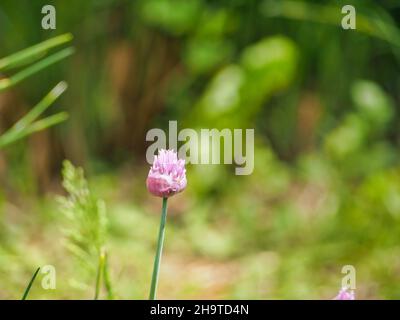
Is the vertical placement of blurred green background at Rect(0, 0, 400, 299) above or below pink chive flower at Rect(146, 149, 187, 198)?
above

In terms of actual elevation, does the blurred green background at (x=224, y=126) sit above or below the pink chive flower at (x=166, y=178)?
above

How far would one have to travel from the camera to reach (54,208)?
2.01 m

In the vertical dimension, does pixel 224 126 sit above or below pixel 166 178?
above

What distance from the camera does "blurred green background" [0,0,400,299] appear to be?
5.84ft

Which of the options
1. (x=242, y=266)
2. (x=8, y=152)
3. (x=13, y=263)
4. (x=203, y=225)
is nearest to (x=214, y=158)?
(x=203, y=225)

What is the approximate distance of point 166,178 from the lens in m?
0.68

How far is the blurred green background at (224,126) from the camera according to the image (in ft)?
5.84

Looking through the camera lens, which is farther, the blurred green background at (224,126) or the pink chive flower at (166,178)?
the blurred green background at (224,126)

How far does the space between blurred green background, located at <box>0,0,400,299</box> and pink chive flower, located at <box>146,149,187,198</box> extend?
1.01 m

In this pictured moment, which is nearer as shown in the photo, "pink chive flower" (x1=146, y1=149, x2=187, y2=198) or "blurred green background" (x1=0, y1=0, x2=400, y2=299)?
"pink chive flower" (x1=146, y1=149, x2=187, y2=198)

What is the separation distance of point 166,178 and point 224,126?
4.48ft

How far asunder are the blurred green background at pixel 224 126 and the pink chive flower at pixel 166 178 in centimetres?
101

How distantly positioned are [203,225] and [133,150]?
0.40 metres

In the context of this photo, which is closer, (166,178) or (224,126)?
(166,178)
